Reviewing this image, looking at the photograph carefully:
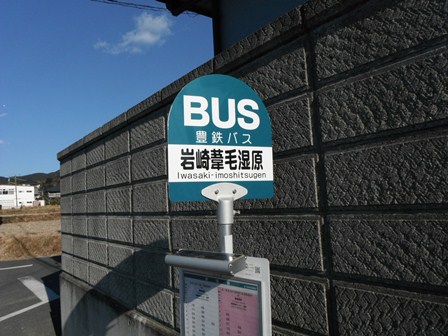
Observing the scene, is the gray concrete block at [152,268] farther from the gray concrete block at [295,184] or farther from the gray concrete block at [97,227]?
the gray concrete block at [295,184]

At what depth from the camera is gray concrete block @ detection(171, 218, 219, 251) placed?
9.84ft

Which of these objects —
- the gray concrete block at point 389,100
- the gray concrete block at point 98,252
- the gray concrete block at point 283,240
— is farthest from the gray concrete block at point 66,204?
the gray concrete block at point 389,100

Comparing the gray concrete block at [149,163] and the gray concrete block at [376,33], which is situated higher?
the gray concrete block at [376,33]

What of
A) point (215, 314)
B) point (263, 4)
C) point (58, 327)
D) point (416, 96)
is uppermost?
point (263, 4)

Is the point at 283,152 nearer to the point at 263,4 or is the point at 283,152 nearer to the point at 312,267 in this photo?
the point at 312,267

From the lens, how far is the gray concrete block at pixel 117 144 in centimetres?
453

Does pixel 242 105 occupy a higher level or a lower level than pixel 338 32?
lower

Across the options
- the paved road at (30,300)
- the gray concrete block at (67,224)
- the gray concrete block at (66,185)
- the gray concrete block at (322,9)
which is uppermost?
the gray concrete block at (322,9)

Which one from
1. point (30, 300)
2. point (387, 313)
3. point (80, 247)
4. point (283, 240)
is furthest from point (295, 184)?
point (30, 300)

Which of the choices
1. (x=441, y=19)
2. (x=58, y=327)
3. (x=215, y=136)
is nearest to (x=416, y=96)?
(x=441, y=19)

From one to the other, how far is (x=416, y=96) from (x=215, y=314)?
4.55ft

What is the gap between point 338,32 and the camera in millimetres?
2066

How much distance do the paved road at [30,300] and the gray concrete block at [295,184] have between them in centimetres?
608

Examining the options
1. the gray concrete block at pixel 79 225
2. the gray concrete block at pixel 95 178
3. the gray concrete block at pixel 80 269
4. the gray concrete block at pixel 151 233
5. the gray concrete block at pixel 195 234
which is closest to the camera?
the gray concrete block at pixel 195 234
